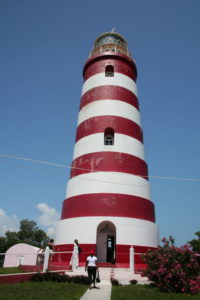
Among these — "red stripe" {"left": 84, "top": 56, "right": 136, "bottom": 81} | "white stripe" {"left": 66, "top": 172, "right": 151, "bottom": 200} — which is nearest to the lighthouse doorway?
"white stripe" {"left": 66, "top": 172, "right": 151, "bottom": 200}

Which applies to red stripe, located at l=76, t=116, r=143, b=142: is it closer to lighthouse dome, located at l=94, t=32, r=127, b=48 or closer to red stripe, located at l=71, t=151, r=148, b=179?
red stripe, located at l=71, t=151, r=148, b=179

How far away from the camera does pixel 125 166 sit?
14.6 m

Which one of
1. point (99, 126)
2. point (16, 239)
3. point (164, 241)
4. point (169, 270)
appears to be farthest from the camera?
point (16, 239)

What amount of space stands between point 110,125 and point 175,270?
9203 millimetres

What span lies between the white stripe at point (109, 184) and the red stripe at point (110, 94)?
529 cm

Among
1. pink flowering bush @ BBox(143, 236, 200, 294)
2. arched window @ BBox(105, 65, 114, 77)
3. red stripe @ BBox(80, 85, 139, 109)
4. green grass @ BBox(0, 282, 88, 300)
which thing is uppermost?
arched window @ BBox(105, 65, 114, 77)

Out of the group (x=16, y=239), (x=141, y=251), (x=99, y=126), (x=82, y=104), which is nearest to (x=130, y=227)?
(x=141, y=251)

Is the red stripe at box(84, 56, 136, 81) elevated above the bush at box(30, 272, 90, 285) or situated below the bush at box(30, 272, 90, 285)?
above

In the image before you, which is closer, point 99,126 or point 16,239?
point 99,126

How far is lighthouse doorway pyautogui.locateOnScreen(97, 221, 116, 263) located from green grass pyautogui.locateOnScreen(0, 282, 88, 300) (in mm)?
5644

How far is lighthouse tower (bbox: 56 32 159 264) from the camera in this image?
42.7 ft

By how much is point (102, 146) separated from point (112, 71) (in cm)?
635

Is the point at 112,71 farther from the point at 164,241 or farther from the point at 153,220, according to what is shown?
the point at 164,241

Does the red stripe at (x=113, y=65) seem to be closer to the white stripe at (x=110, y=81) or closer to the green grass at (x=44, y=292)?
the white stripe at (x=110, y=81)
